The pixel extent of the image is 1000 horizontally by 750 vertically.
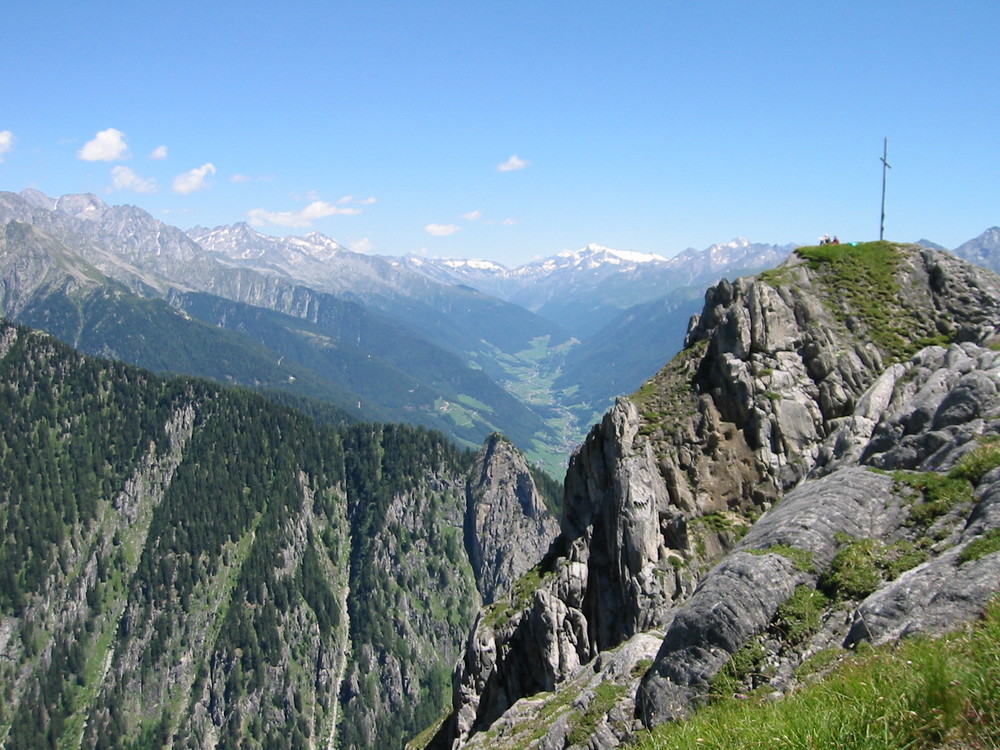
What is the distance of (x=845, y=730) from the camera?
847 cm

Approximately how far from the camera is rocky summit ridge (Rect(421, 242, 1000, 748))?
16.8m

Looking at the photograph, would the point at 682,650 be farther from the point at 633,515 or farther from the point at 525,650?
the point at 525,650

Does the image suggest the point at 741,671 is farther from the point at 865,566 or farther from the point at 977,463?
the point at 977,463

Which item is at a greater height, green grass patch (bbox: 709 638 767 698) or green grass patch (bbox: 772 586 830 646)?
green grass patch (bbox: 772 586 830 646)

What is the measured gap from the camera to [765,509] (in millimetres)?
41062

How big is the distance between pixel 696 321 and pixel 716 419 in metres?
13.1

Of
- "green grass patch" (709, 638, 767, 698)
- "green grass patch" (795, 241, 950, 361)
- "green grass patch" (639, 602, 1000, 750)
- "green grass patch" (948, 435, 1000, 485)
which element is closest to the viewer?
"green grass patch" (639, 602, 1000, 750)

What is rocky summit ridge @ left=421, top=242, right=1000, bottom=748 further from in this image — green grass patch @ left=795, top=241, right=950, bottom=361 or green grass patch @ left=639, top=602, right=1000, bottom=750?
green grass patch @ left=639, top=602, right=1000, bottom=750

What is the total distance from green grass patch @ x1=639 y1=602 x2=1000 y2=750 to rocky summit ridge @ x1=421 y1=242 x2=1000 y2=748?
3025 millimetres

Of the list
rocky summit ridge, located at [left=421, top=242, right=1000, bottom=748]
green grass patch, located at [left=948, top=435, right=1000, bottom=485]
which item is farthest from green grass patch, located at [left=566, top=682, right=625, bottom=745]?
green grass patch, located at [left=948, top=435, right=1000, bottom=485]

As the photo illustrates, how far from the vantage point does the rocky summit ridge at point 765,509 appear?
55.1ft

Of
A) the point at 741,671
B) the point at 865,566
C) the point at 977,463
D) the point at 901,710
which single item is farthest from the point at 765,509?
the point at 901,710

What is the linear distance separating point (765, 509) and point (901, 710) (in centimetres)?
3394

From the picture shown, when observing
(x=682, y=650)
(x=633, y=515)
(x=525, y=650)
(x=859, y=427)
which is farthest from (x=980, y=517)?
(x=525, y=650)
